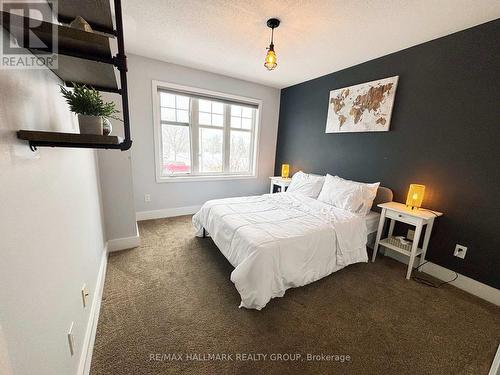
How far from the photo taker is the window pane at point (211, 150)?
12.2 ft

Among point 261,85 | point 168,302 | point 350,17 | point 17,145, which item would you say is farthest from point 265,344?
point 261,85

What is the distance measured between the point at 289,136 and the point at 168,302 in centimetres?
354

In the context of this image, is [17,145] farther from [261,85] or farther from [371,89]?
[261,85]

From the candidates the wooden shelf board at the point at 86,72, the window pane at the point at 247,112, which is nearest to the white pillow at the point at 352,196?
the window pane at the point at 247,112

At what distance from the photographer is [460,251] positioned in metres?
2.06

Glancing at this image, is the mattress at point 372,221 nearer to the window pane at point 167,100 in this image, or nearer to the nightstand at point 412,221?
the nightstand at point 412,221

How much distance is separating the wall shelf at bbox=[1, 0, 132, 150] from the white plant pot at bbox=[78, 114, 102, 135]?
9 cm

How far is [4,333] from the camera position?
517 millimetres

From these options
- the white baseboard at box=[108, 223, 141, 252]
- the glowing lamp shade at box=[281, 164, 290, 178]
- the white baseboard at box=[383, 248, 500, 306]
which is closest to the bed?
the white baseboard at box=[383, 248, 500, 306]

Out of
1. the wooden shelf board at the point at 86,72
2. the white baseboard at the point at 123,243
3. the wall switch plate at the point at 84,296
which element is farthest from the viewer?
the white baseboard at the point at 123,243

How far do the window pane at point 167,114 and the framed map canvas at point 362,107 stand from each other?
2.62 m

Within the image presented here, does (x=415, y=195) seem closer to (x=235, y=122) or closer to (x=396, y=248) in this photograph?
(x=396, y=248)

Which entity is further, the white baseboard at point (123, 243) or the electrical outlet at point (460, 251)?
the white baseboard at point (123, 243)

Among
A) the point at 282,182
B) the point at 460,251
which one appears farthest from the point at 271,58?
the point at 460,251
